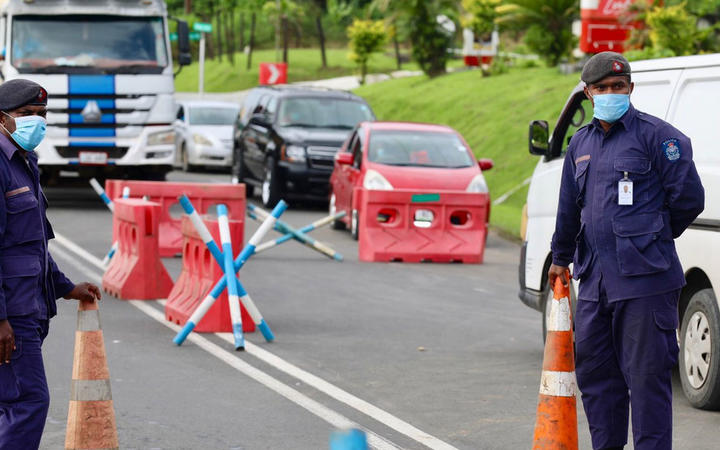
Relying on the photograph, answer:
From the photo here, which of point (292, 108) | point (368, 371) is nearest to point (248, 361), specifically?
point (368, 371)

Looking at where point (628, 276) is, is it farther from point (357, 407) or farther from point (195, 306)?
point (195, 306)

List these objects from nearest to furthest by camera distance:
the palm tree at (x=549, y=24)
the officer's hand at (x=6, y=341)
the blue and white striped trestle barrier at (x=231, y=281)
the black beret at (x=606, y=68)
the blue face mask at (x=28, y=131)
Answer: the officer's hand at (x=6, y=341)
the blue face mask at (x=28, y=131)
the black beret at (x=606, y=68)
the blue and white striped trestle barrier at (x=231, y=281)
the palm tree at (x=549, y=24)

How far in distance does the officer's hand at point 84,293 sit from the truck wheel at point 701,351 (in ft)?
12.9

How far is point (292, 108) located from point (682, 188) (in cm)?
1850

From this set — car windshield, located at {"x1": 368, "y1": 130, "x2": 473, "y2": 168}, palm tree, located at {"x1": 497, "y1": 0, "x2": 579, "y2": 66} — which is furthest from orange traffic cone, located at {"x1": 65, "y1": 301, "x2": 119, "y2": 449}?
palm tree, located at {"x1": 497, "y1": 0, "x2": 579, "y2": 66}

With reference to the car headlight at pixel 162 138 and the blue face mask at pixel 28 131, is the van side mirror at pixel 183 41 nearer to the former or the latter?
the car headlight at pixel 162 138

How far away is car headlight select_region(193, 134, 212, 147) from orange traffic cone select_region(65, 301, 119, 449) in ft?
82.8

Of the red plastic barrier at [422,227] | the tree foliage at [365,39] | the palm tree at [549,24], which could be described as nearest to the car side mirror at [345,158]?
the red plastic barrier at [422,227]

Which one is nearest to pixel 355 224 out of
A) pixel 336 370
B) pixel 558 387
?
pixel 336 370

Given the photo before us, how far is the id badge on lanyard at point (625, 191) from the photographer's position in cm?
620

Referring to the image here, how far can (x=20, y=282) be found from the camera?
5.62m

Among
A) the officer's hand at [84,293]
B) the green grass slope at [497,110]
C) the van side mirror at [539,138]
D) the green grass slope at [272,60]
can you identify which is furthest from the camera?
the green grass slope at [272,60]

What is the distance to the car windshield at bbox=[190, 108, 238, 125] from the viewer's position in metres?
32.7

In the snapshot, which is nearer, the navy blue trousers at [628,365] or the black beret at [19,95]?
the black beret at [19,95]
